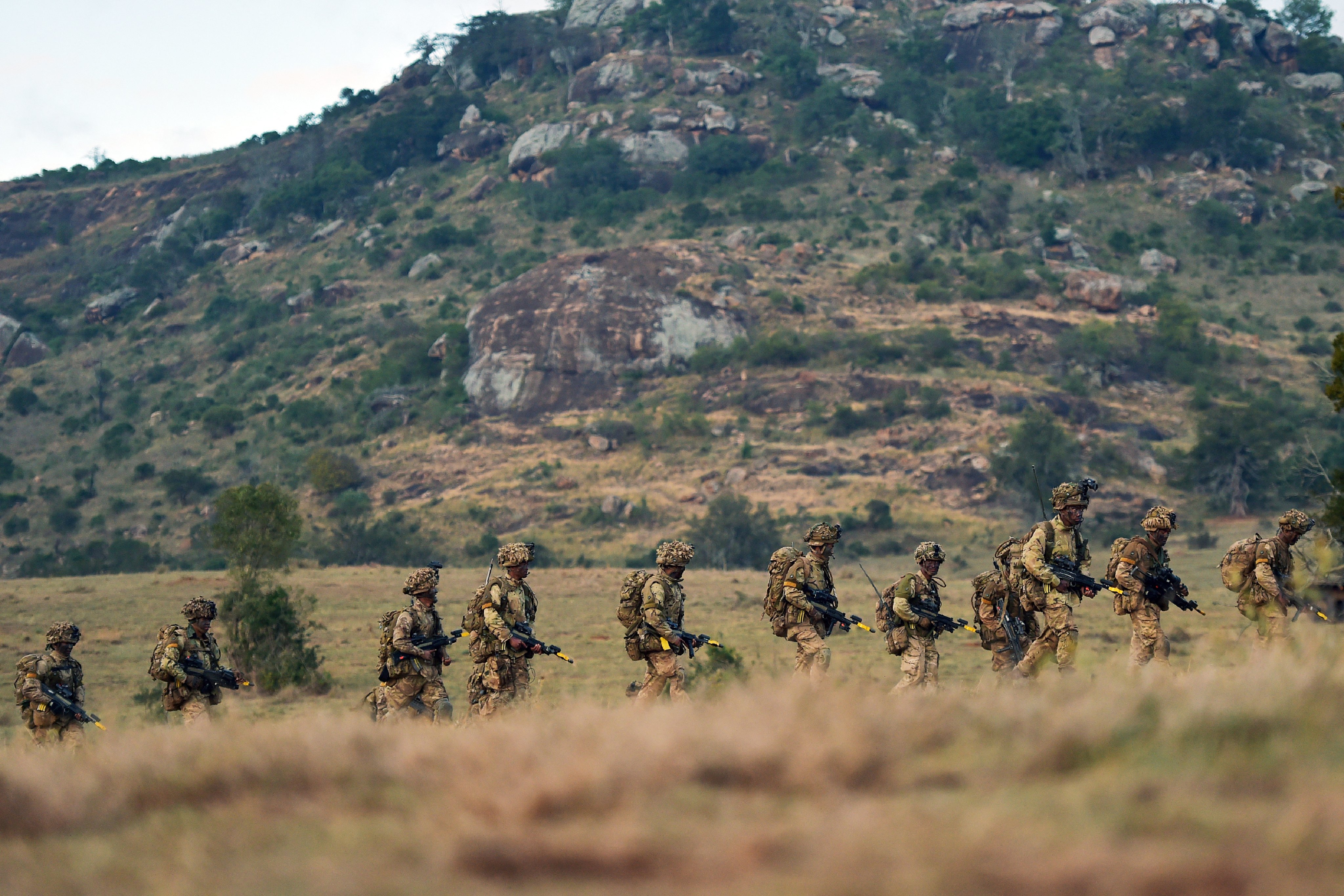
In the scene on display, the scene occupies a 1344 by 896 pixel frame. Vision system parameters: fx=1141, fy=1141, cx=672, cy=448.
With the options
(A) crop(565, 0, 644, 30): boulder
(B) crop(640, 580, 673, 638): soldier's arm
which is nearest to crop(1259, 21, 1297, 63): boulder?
(A) crop(565, 0, 644, 30): boulder

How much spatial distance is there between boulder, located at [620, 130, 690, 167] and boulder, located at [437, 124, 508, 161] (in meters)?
10.7

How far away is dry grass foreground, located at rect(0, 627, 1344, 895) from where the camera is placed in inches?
144

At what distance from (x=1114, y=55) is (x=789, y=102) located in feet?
74.1

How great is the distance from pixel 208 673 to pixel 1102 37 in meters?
83.7

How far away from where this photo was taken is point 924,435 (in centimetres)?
4312

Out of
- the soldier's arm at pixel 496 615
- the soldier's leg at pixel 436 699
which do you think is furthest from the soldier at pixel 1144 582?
the soldier's leg at pixel 436 699

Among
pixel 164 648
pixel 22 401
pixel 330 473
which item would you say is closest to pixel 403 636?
pixel 164 648

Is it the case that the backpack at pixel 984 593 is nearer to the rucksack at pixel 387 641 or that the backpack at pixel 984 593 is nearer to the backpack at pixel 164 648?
the rucksack at pixel 387 641

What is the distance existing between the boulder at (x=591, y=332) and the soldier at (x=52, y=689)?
40148 millimetres

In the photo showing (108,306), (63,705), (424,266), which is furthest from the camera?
(108,306)

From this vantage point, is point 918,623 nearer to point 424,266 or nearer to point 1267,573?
point 1267,573

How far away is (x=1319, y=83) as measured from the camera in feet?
244

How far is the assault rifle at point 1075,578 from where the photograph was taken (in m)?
9.82

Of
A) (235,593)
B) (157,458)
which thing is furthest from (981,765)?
(157,458)
